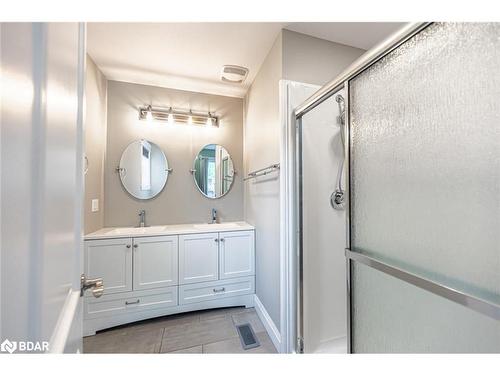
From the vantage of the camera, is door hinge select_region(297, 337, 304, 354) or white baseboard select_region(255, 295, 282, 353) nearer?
door hinge select_region(297, 337, 304, 354)

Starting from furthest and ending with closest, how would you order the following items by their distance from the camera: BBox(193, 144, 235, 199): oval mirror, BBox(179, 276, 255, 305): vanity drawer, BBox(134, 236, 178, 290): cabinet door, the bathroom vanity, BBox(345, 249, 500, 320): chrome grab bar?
1. BBox(193, 144, 235, 199): oval mirror
2. BBox(179, 276, 255, 305): vanity drawer
3. BBox(134, 236, 178, 290): cabinet door
4. the bathroom vanity
5. BBox(345, 249, 500, 320): chrome grab bar

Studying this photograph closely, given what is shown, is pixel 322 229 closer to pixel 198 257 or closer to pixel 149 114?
pixel 198 257

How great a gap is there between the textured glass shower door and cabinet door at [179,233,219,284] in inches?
57.0

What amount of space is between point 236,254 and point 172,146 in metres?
1.49

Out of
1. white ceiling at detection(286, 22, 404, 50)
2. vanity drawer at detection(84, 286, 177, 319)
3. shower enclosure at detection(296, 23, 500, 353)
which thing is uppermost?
white ceiling at detection(286, 22, 404, 50)

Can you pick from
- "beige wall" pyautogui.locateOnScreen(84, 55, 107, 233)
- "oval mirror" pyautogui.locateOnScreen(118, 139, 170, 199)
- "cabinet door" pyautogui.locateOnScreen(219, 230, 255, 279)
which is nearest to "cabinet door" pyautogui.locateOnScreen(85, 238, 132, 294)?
"beige wall" pyautogui.locateOnScreen(84, 55, 107, 233)

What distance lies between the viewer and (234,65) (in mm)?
2055

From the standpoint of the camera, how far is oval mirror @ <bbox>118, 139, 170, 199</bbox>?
237cm

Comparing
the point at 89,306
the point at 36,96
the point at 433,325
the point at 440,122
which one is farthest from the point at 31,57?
the point at 89,306

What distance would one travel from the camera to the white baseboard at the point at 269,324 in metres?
1.63

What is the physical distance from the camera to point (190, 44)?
1.78 metres

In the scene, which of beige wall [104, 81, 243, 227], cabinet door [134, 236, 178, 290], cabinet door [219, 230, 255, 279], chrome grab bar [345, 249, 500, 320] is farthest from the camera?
beige wall [104, 81, 243, 227]

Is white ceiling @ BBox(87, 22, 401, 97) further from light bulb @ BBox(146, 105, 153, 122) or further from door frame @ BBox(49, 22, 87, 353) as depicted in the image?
door frame @ BBox(49, 22, 87, 353)

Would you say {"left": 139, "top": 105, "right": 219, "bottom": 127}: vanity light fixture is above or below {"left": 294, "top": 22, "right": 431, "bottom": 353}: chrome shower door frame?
above
